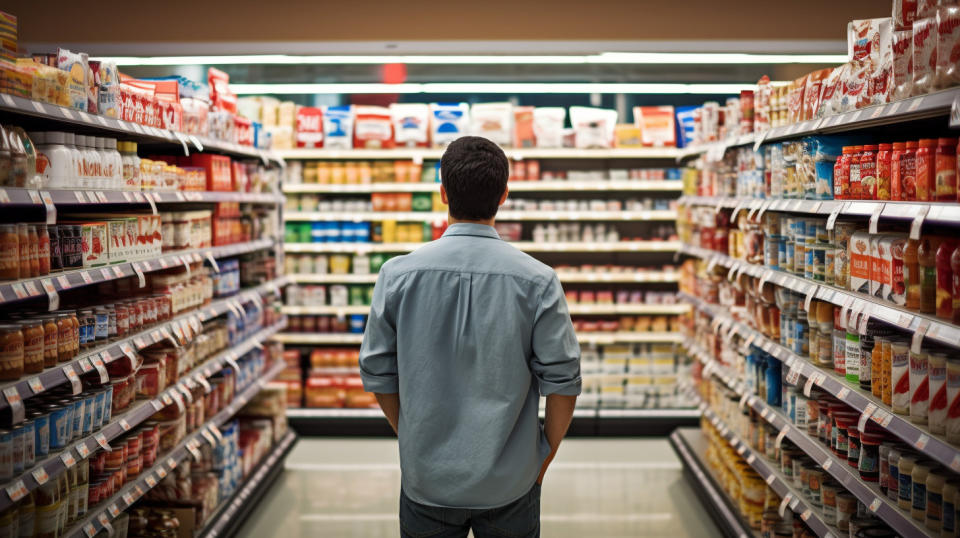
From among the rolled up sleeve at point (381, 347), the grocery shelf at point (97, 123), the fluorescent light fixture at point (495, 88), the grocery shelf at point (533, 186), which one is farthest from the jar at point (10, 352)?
the fluorescent light fixture at point (495, 88)

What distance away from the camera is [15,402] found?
2527 millimetres

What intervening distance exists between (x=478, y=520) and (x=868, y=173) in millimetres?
1831

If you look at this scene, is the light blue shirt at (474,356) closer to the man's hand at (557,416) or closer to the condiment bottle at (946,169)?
the man's hand at (557,416)

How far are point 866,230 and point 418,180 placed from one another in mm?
4351

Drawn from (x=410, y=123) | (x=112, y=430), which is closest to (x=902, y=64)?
(x=112, y=430)

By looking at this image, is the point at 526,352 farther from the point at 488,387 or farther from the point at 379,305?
the point at 379,305

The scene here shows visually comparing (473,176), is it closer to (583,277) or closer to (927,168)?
(927,168)

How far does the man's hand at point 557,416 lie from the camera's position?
2.34m

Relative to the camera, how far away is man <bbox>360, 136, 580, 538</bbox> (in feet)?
7.36

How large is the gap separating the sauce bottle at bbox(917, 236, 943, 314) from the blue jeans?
A: 1323 millimetres

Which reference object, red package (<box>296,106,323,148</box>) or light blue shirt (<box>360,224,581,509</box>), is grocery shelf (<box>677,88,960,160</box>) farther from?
red package (<box>296,106,323,148</box>)

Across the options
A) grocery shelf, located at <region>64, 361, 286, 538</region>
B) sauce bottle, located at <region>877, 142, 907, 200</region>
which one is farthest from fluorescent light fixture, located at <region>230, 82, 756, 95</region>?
sauce bottle, located at <region>877, 142, 907, 200</region>

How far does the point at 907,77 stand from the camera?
2529mm

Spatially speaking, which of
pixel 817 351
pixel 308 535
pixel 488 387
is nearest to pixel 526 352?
pixel 488 387
